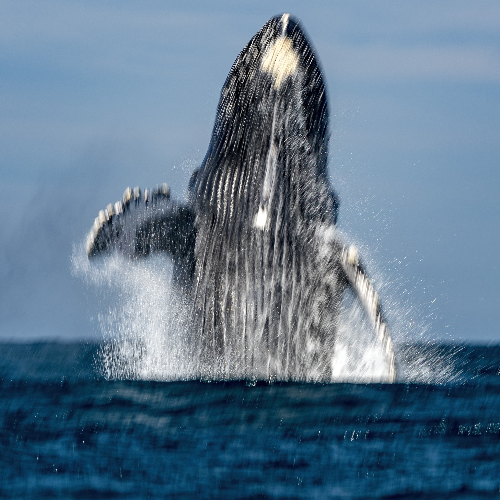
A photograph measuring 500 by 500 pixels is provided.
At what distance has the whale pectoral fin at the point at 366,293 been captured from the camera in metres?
13.2

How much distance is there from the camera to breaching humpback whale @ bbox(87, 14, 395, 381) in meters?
13.0

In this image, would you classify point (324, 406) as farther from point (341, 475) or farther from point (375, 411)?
point (341, 475)

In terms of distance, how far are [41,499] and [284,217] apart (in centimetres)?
618

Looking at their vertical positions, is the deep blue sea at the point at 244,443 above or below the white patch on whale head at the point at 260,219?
below

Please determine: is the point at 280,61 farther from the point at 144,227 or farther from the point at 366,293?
the point at 366,293

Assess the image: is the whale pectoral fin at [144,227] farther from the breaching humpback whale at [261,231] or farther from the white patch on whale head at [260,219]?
the white patch on whale head at [260,219]

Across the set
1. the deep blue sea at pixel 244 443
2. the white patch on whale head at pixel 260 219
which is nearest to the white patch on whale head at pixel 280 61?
the white patch on whale head at pixel 260 219

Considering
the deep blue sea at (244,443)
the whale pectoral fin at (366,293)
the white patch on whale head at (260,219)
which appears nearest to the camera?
the deep blue sea at (244,443)

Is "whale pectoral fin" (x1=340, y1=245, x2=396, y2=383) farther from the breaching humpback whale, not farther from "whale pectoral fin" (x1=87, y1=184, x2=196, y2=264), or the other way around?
"whale pectoral fin" (x1=87, y1=184, x2=196, y2=264)

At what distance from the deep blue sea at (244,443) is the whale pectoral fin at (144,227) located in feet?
7.04

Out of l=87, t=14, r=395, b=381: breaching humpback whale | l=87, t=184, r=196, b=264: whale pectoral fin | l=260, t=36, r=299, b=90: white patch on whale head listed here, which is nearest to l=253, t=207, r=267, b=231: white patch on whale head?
l=87, t=14, r=395, b=381: breaching humpback whale

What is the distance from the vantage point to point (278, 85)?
1342 cm

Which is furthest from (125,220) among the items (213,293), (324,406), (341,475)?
(341,475)

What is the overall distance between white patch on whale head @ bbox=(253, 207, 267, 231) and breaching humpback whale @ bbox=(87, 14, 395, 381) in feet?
0.05
